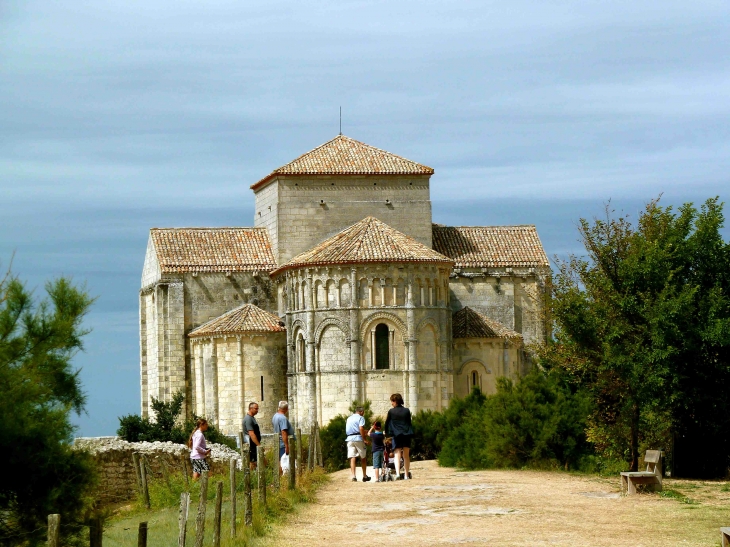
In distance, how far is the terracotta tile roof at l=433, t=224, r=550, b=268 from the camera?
157ft

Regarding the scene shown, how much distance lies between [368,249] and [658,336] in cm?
2065

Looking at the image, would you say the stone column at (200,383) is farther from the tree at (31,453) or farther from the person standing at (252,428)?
the tree at (31,453)

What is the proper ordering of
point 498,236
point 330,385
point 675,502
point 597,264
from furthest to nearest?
point 498,236 < point 330,385 < point 597,264 < point 675,502

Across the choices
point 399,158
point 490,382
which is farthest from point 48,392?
point 399,158

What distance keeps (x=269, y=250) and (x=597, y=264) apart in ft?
75.6

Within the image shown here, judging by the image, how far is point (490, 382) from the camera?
44.3 meters

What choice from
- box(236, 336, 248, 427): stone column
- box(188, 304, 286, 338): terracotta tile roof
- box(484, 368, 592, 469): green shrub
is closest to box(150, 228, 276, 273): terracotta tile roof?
box(188, 304, 286, 338): terracotta tile roof

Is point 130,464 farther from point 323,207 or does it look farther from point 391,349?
point 323,207

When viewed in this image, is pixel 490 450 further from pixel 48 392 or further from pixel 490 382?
pixel 490 382

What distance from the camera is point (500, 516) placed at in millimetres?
17812

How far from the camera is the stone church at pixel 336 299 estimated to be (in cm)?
4206

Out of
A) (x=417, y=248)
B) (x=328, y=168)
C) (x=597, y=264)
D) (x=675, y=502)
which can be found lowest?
(x=675, y=502)

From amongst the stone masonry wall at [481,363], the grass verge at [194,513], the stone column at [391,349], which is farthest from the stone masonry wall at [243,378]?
the grass verge at [194,513]

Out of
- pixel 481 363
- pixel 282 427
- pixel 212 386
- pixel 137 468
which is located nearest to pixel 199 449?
pixel 282 427
